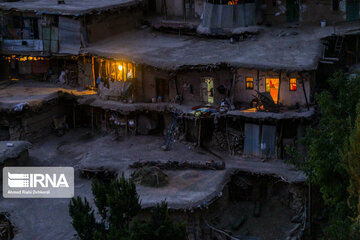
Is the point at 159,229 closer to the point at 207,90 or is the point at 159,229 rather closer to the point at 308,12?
the point at 207,90

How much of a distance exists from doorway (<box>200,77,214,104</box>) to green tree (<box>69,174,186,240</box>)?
12737mm

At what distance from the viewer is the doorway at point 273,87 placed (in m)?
40.8

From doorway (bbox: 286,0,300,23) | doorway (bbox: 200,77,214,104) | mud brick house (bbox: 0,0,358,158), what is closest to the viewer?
mud brick house (bbox: 0,0,358,158)

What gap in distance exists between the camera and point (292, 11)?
4772 cm

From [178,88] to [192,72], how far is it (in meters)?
1.52

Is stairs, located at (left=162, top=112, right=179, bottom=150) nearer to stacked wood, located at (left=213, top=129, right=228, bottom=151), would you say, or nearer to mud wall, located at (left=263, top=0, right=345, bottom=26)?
stacked wood, located at (left=213, top=129, right=228, bottom=151)

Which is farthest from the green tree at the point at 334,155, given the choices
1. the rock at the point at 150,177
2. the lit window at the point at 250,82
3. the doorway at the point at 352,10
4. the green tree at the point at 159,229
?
the doorway at the point at 352,10

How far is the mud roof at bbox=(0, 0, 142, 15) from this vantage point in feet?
151

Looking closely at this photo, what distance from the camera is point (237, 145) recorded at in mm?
40656

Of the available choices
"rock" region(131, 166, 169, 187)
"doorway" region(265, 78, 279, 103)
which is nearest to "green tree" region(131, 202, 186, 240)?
"rock" region(131, 166, 169, 187)

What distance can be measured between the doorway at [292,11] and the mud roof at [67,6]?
35.3ft

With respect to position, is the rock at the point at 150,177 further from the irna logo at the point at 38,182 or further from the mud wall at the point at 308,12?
the mud wall at the point at 308,12

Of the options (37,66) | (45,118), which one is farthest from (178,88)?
(37,66)

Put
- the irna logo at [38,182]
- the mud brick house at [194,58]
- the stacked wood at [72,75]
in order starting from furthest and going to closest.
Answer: the stacked wood at [72,75] < the mud brick house at [194,58] < the irna logo at [38,182]
